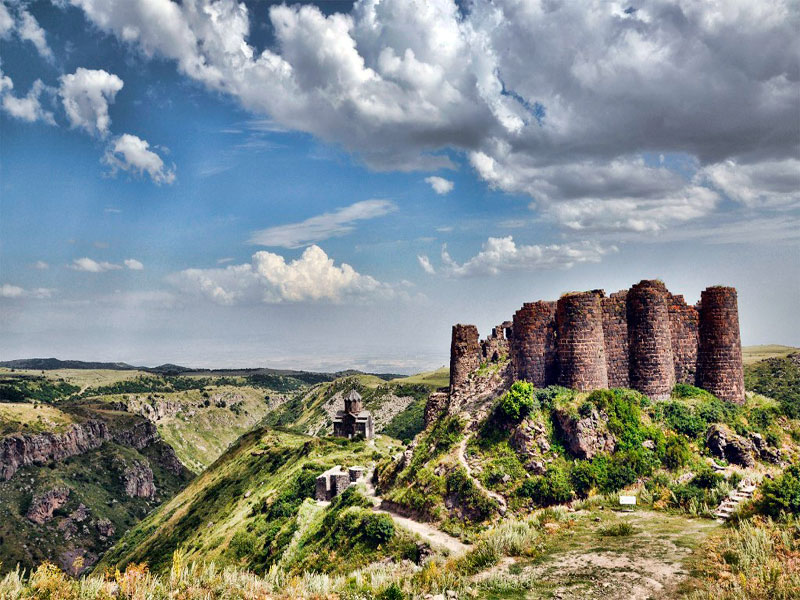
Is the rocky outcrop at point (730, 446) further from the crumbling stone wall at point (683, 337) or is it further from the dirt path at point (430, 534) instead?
the dirt path at point (430, 534)

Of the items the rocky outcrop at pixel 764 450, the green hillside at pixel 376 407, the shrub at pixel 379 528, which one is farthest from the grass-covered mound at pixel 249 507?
the green hillside at pixel 376 407

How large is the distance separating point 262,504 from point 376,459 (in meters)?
13.1

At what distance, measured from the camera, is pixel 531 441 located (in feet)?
108

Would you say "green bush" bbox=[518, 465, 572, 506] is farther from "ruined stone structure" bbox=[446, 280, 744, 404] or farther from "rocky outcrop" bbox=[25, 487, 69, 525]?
"rocky outcrop" bbox=[25, 487, 69, 525]

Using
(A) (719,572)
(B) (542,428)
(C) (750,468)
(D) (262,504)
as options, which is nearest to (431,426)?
(B) (542,428)

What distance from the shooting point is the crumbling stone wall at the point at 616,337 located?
112 feet

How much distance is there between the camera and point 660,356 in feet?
110

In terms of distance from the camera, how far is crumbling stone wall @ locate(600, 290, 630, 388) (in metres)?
34.2

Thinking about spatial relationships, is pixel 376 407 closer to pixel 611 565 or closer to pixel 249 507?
pixel 249 507

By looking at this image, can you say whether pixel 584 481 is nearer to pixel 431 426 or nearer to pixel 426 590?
pixel 431 426

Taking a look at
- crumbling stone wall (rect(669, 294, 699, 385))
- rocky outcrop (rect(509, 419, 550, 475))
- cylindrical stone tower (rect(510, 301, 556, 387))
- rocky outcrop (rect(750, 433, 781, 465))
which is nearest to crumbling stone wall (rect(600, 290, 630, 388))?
cylindrical stone tower (rect(510, 301, 556, 387))

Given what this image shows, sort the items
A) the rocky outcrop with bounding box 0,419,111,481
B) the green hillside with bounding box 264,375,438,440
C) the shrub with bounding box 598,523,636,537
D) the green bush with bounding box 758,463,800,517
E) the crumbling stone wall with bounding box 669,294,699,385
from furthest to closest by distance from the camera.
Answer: the rocky outcrop with bounding box 0,419,111,481, the green hillside with bounding box 264,375,438,440, the crumbling stone wall with bounding box 669,294,699,385, the shrub with bounding box 598,523,636,537, the green bush with bounding box 758,463,800,517

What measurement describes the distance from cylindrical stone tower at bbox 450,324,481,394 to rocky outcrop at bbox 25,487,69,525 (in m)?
120

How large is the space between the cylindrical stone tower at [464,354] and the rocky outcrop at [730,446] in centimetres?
1678
